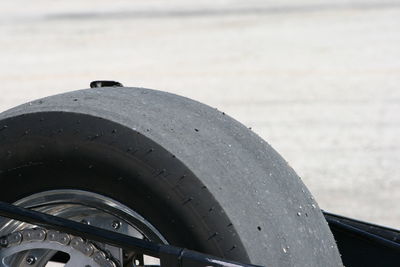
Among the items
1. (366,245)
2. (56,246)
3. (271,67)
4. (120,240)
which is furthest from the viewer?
(271,67)

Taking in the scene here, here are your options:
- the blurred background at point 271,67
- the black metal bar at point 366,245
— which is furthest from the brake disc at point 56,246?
the blurred background at point 271,67

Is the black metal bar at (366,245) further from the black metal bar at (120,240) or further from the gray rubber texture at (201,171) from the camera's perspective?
the black metal bar at (120,240)

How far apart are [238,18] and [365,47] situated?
375cm

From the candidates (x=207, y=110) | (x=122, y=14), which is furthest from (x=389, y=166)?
(x=122, y=14)

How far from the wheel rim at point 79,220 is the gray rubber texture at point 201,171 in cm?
4

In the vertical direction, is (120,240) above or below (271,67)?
below

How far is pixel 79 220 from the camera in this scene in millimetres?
2477

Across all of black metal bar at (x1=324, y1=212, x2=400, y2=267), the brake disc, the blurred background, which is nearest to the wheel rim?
the brake disc

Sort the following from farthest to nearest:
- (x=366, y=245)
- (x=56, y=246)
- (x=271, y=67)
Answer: (x=271, y=67), (x=366, y=245), (x=56, y=246)

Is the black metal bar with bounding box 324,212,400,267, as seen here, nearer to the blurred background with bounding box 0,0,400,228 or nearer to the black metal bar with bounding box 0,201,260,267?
the black metal bar with bounding box 0,201,260,267

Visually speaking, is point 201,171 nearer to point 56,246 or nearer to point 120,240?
point 120,240

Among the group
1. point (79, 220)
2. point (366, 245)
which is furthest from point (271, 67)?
point (79, 220)

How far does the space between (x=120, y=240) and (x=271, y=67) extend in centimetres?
803

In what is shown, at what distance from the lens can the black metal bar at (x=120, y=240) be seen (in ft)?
7.16
